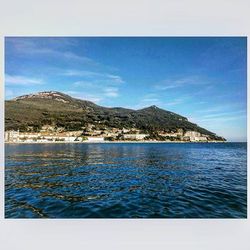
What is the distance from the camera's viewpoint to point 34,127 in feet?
35.4

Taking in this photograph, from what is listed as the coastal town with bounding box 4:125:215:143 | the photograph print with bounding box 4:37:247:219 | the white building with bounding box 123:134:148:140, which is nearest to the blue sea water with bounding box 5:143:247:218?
the photograph print with bounding box 4:37:247:219

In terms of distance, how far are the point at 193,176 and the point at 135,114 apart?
2.70 meters

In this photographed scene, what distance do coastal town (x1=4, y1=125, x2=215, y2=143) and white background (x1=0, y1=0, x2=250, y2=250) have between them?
221 inches

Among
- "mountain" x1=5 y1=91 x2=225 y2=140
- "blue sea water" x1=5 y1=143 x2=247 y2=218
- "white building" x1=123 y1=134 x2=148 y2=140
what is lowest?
"blue sea water" x1=5 y1=143 x2=247 y2=218

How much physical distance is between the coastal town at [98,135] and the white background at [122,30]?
18.4ft

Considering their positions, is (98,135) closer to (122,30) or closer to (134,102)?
(134,102)

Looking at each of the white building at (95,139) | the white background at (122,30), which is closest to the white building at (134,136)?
the white building at (95,139)

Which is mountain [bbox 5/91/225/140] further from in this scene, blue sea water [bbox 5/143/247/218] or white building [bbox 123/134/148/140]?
blue sea water [bbox 5/143/247/218]

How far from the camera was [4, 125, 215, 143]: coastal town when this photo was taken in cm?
1006

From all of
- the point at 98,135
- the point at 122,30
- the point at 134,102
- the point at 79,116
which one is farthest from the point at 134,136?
the point at 122,30

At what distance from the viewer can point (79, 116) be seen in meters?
10.3

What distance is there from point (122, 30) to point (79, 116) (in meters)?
6.48
